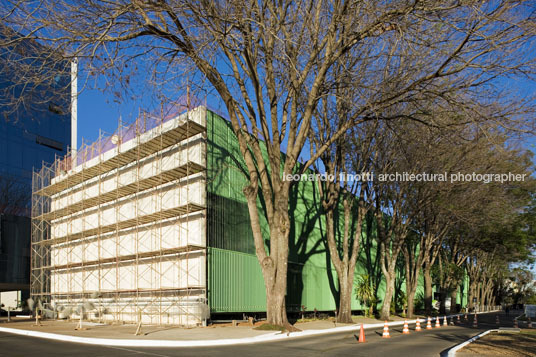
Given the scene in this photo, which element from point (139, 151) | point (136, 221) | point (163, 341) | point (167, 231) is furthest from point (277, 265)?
point (139, 151)

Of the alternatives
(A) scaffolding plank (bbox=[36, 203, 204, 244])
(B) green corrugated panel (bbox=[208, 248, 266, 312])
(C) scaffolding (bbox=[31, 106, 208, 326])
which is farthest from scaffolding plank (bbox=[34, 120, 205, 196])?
(B) green corrugated panel (bbox=[208, 248, 266, 312])

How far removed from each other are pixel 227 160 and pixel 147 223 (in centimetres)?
559

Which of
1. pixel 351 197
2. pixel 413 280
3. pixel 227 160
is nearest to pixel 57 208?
pixel 227 160

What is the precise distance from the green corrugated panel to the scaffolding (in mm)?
709

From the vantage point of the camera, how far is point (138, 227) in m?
24.8

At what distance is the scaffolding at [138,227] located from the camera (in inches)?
870

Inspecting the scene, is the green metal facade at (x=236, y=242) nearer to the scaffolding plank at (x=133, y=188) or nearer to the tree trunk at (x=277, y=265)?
the scaffolding plank at (x=133, y=188)

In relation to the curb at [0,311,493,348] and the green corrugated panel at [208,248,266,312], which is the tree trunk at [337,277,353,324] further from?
the curb at [0,311,493,348]

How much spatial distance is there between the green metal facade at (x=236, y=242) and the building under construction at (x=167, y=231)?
55 millimetres

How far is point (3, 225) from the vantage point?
3703 centimetres

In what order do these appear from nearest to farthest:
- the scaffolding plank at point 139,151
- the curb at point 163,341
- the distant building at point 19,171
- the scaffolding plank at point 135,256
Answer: the curb at point 163,341 < the scaffolding plank at point 135,256 < the scaffolding plank at point 139,151 < the distant building at point 19,171

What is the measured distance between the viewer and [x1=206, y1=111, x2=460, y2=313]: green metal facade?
2236cm

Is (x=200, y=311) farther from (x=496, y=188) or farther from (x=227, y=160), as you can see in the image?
(x=496, y=188)

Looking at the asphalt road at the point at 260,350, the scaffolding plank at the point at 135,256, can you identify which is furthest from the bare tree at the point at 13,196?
the asphalt road at the point at 260,350
